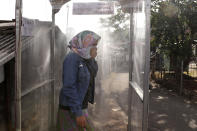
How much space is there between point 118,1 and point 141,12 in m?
0.52

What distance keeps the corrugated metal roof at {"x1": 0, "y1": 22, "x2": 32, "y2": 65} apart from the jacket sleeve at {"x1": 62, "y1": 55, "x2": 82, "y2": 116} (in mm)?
552

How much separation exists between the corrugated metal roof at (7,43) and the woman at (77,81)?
53 cm

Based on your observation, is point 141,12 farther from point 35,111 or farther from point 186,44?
point 186,44

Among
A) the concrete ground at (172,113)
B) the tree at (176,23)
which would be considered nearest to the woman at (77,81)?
the concrete ground at (172,113)

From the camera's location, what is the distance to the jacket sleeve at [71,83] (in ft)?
9.95

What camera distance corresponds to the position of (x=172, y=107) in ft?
29.0

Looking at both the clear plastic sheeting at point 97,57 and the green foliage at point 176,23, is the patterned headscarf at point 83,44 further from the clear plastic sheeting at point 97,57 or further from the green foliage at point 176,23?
the green foliage at point 176,23

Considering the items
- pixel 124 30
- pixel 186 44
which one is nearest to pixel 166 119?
pixel 124 30

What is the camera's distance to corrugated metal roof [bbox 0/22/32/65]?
320 centimetres

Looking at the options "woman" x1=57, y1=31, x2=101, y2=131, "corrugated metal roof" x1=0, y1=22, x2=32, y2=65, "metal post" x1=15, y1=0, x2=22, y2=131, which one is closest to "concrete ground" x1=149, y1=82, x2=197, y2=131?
"woman" x1=57, y1=31, x2=101, y2=131

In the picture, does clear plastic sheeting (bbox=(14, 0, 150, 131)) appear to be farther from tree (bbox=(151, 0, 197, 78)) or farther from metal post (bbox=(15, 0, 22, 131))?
tree (bbox=(151, 0, 197, 78))

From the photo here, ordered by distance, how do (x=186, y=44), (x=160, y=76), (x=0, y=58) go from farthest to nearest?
(x=160, y=76), (x=186, y=44), (x=0, y=58)

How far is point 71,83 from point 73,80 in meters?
0.04

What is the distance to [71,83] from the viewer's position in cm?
302
